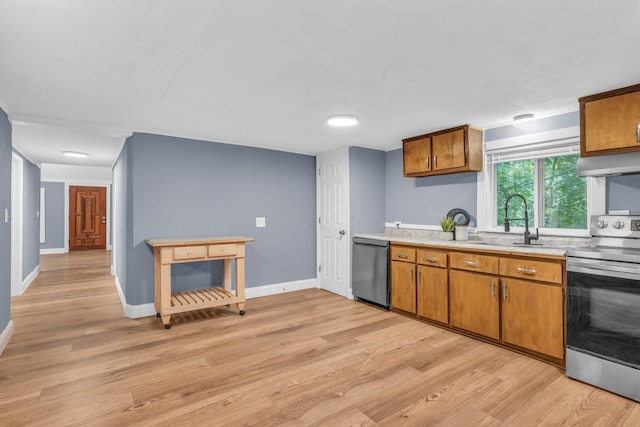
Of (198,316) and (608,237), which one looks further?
(198,316)

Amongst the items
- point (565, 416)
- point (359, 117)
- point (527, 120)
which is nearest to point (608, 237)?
point (527, 120)

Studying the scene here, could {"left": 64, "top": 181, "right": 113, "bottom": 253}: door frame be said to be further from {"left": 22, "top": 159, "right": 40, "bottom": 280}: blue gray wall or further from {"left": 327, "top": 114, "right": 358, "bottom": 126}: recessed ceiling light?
{"left": 327, "top": 114, "right": 358, "bottom": 126}: recessed ceiling light

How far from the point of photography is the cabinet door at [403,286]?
366 centimetres

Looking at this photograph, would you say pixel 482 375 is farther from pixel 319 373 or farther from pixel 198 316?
pixel 198 316

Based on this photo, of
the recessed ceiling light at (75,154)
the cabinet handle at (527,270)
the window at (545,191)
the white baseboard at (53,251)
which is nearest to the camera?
the cabinet handle at (527,270)

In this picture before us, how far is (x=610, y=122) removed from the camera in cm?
247

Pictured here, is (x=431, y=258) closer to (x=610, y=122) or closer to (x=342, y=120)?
(x=342, y=120)

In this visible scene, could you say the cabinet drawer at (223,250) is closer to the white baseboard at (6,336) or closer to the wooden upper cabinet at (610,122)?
the white baseboard at (6,336)

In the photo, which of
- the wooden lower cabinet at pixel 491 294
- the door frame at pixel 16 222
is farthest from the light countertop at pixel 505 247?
the door frame at pixel 16 222

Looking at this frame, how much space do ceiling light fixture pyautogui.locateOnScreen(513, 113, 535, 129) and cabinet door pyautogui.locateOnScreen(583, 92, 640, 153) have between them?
535mm

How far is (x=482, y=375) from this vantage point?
95.1 inches

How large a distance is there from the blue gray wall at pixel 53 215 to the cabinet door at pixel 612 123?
11.2 metres

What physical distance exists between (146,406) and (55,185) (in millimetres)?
9596

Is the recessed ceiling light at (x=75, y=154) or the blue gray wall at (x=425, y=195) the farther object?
the recessed ceiling light at (x=75, y=154)
